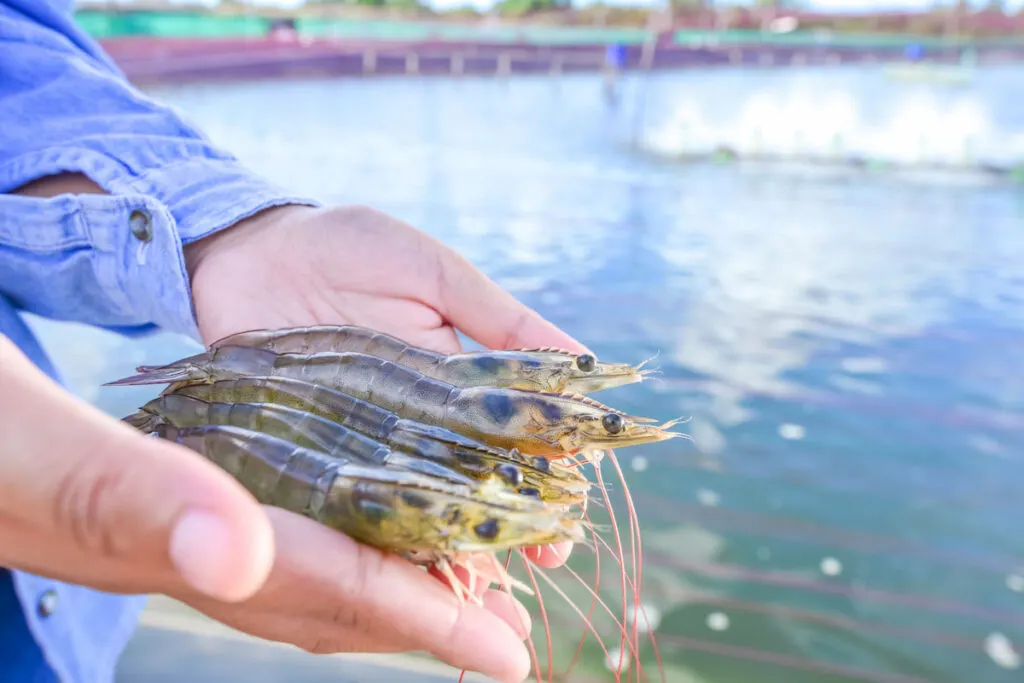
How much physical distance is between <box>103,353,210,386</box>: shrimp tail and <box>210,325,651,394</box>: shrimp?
0.05 metres

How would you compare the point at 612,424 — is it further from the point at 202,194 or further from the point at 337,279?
the point at 202,194

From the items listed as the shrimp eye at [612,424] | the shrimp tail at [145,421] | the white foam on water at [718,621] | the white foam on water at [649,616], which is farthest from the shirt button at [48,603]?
the white foam on water at [718,621]

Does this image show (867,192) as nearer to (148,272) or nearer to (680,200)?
(680,200)

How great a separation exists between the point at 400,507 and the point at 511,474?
22 cm

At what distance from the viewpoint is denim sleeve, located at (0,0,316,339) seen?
1.42m

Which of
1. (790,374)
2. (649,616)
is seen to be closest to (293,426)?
(649,616)

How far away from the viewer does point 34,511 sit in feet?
2.29

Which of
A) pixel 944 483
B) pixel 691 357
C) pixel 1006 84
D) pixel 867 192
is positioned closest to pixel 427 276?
pixel 944 483

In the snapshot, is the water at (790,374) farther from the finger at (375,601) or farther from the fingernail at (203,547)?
the fingernail at (203,547)

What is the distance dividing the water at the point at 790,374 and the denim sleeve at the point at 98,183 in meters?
1.96

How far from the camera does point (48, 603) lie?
129cm

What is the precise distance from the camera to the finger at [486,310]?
61.1 inches

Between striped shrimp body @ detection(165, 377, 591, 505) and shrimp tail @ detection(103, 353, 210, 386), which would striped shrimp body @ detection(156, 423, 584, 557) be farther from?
shrimp tail @ detection(103, 353, 210, 386)

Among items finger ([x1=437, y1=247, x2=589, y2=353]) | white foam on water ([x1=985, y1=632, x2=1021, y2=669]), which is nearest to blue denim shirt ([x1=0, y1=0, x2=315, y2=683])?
finger ([x1=437, y1=247, x2=589, y2=353])
